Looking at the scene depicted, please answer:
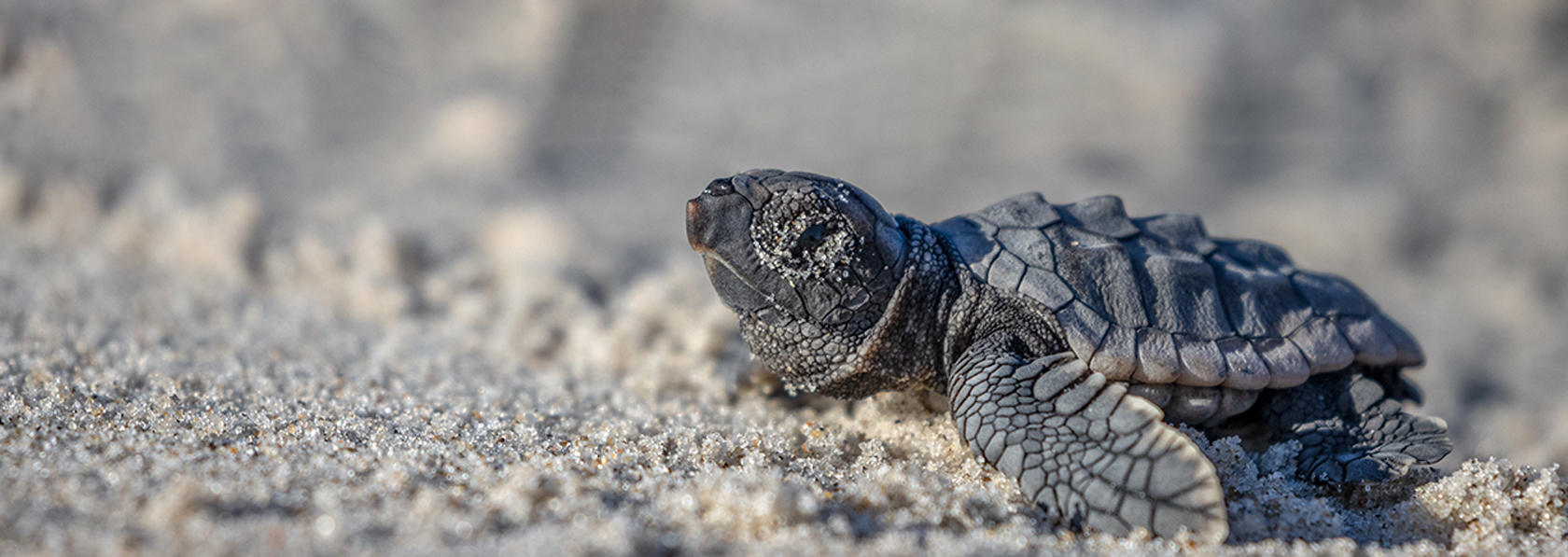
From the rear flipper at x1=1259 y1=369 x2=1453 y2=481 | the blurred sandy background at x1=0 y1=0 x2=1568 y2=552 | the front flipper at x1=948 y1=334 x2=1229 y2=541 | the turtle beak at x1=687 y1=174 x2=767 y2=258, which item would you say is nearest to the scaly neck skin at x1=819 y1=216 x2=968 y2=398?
the front flipper at x1=948 y1=334 x2=1229 y2=541

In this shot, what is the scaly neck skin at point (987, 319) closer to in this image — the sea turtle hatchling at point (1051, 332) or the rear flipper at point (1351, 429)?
the sea turtle hatchling at point (1051, 332)

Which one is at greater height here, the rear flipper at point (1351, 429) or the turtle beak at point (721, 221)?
the turtle beak at point (721, 221)

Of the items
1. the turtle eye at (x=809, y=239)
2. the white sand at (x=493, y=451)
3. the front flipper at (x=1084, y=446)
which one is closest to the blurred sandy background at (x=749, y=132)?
the white sand at (x=493, y=451)

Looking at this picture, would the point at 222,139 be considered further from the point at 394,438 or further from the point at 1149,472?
the point at 1149,472

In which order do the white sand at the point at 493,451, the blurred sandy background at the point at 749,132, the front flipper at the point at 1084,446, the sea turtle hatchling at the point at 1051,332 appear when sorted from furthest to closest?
the blurred sandy background at the point at 749,132
the sea turtle hatchling at the point at 1051,332
the front flipper at the point at 1084,446
the white sand at the point at 493,451

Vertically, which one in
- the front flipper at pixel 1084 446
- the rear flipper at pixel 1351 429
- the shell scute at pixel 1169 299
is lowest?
the rear flipper at pixel 1351 429

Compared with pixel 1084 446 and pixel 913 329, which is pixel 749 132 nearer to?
pixel 913 329

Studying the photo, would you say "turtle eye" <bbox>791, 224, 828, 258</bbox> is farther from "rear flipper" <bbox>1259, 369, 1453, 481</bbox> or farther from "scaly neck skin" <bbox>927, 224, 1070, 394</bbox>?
"rear flipper" <bbox>1259, 369, 1453, 481</bbox>

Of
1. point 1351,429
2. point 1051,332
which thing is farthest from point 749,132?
point 1351,429
